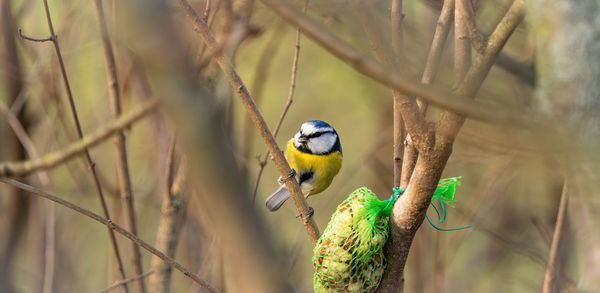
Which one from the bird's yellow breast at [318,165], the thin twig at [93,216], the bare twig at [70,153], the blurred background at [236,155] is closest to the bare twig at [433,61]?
the blurred background at [236,155]

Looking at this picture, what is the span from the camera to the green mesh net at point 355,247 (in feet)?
5.16

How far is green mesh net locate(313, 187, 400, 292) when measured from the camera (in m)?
1.57

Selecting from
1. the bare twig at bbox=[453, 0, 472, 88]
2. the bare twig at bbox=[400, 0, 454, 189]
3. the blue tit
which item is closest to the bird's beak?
the blue tit

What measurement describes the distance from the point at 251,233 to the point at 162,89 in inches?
9.0

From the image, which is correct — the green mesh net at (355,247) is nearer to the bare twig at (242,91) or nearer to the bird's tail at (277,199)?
the bare twig at (242,91)

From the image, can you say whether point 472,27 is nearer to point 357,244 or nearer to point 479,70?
point 479,70

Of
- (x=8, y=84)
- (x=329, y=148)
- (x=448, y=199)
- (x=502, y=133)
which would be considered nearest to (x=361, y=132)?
(x=329, y=148)

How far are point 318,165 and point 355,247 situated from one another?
5.41ft

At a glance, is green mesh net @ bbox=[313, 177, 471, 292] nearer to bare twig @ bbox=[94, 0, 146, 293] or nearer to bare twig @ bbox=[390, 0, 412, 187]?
bare twig @ bbox=[390, 0, 412, 187]

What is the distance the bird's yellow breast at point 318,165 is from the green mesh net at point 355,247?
59.4 inches

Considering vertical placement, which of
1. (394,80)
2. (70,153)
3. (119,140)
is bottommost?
(394,80)

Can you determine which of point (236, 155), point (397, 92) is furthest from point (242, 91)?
point (397, 92)

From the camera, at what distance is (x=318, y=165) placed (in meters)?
3.30

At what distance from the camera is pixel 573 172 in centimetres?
80
